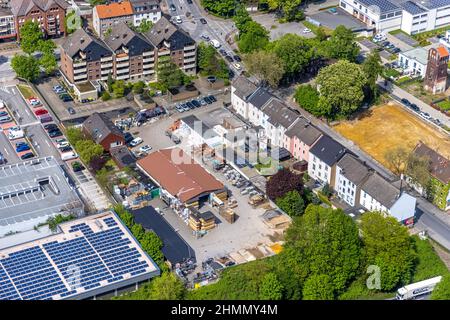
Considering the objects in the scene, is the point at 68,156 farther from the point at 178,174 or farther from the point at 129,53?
the point at 129,53

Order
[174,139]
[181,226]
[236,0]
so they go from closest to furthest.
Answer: [181,226] → [174,139] → [236,0]

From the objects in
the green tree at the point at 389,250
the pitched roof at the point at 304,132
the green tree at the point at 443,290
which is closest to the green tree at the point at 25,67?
the pitched roof at the point at 304,132

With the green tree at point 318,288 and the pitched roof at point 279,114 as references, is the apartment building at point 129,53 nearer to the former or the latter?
the pitched roof at point 279,114

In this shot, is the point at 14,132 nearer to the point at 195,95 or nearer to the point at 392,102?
the point at 195,95

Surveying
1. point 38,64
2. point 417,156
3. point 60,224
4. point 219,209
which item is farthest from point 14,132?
point 417,156

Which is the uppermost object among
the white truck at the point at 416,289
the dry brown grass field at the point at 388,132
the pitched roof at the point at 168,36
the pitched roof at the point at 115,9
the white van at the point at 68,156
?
the pitched roof at the point at 168,36

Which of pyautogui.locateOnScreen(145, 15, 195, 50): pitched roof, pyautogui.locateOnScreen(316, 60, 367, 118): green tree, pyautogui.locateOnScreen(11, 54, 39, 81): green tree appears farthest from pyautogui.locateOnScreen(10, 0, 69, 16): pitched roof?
pyautogui.locateOnScreen(316, 60, 367, 118): green tree
